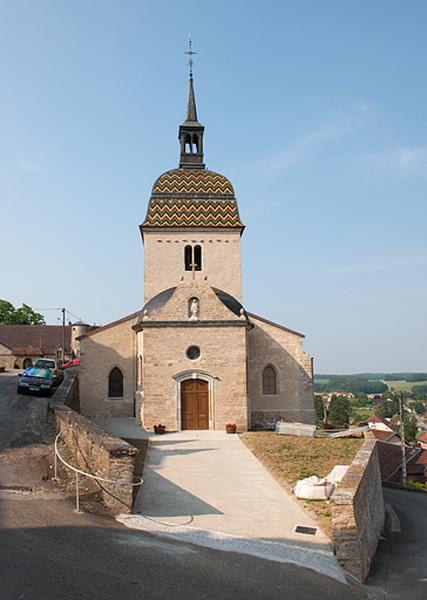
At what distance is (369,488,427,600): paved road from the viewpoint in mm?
8867

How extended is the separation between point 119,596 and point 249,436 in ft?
46.9

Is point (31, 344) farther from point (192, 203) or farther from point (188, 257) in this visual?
point (192, 203)

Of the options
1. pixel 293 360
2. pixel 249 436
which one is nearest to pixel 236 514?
pixel 249 436

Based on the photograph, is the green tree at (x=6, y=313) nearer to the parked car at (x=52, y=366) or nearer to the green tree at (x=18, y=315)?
the green tree at (x=18, y=315)

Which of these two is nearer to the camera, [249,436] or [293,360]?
[249,436]

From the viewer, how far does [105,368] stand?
86.0 ft

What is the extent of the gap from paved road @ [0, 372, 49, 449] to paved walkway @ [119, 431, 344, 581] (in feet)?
11.1

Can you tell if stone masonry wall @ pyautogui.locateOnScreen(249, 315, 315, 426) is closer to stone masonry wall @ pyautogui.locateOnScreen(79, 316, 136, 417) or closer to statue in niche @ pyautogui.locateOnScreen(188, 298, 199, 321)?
statue in niche @ pyautogui.locateOnScreen(188, 298, 199, 321)

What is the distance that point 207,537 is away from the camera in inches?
357

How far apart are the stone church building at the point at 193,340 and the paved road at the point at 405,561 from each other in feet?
24.0

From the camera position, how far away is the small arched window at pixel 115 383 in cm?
2619

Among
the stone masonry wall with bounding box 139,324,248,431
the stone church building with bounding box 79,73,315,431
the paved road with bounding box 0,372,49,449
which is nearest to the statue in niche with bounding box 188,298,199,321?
the stone church building with bounding box 79,73,315,431

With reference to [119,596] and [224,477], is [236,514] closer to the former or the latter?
[224,477]

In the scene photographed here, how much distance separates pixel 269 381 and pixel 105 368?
8266mm
